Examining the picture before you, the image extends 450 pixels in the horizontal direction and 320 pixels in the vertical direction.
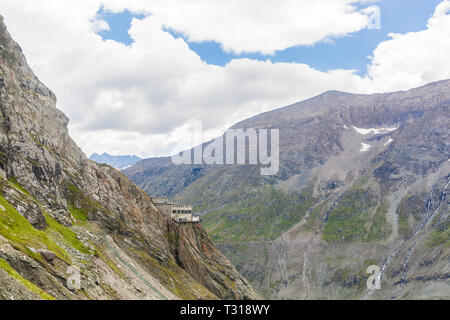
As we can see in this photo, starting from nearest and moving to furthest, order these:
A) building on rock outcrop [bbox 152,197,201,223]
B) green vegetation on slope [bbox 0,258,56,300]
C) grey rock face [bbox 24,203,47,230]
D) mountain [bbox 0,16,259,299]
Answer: green vegetation on slope [bbox 0,258,56,300] < mountain [bbox 0,16,259,299] < grey rock face [bbox 24,203,47,230] < building on rock outcrop [bbox 152,197,201,223]

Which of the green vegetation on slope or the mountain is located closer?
the green vegetation on slope

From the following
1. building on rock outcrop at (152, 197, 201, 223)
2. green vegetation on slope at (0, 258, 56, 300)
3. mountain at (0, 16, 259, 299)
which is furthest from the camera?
building on rock outcrop at (152, 197, 201, 223)

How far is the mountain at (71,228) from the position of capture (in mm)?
51656

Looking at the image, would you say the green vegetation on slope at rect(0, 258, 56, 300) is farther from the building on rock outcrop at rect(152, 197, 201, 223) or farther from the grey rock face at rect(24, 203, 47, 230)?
the building on rock outcrop at rect(152, 197, 201, 223)

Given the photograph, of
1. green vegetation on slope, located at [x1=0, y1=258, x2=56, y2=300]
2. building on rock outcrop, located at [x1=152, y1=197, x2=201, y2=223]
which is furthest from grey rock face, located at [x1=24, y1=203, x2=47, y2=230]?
building on rock outcrop, located at [x1=152, y1=197, x2=201, y2=223]

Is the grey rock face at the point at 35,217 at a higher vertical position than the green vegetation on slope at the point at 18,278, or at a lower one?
higher

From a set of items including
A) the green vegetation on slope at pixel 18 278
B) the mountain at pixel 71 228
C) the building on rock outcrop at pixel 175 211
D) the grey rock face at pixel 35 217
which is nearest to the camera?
the green vegetation on slope at pixel 18 278

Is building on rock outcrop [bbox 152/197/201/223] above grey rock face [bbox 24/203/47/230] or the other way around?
the other way around

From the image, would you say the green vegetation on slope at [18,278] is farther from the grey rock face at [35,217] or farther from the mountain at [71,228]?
the grey rock face at [35,217]

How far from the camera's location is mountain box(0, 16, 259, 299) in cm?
5166

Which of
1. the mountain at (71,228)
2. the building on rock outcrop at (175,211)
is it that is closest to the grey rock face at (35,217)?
the mountain at (71,228)
